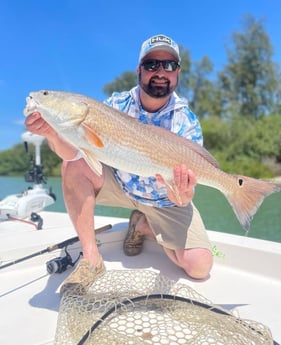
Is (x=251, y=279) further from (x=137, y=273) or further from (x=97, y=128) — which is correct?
(x=97, y=128)

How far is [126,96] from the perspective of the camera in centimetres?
268

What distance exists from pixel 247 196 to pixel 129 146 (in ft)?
2.42

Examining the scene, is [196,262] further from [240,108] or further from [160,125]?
[240,108]

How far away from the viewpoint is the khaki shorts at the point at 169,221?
2.51m

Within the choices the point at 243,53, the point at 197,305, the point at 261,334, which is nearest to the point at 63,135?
the point at 197,305

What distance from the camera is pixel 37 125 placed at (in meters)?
2.03

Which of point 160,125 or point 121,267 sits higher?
point 160,125

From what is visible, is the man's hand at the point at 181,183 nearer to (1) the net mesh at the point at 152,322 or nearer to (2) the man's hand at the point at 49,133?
(1) the net mesh at the point at 152,322

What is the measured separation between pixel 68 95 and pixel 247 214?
1197mm

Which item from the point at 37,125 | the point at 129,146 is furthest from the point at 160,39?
the point at 37,125

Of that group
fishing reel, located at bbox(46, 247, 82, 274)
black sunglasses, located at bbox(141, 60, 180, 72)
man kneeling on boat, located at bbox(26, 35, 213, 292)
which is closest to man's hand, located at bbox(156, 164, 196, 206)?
man kneeling on boat, located at bbox(26, 35, 213, 292)

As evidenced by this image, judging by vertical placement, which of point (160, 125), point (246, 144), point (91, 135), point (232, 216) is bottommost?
point (232, 216)

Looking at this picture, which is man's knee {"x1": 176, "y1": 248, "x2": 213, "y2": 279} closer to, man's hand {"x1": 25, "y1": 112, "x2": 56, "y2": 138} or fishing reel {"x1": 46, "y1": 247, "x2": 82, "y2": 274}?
fishing reel {"x1": 46, "y1": 247, "x2": 82, "y2": 274}

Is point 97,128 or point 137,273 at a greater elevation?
point 97,128
